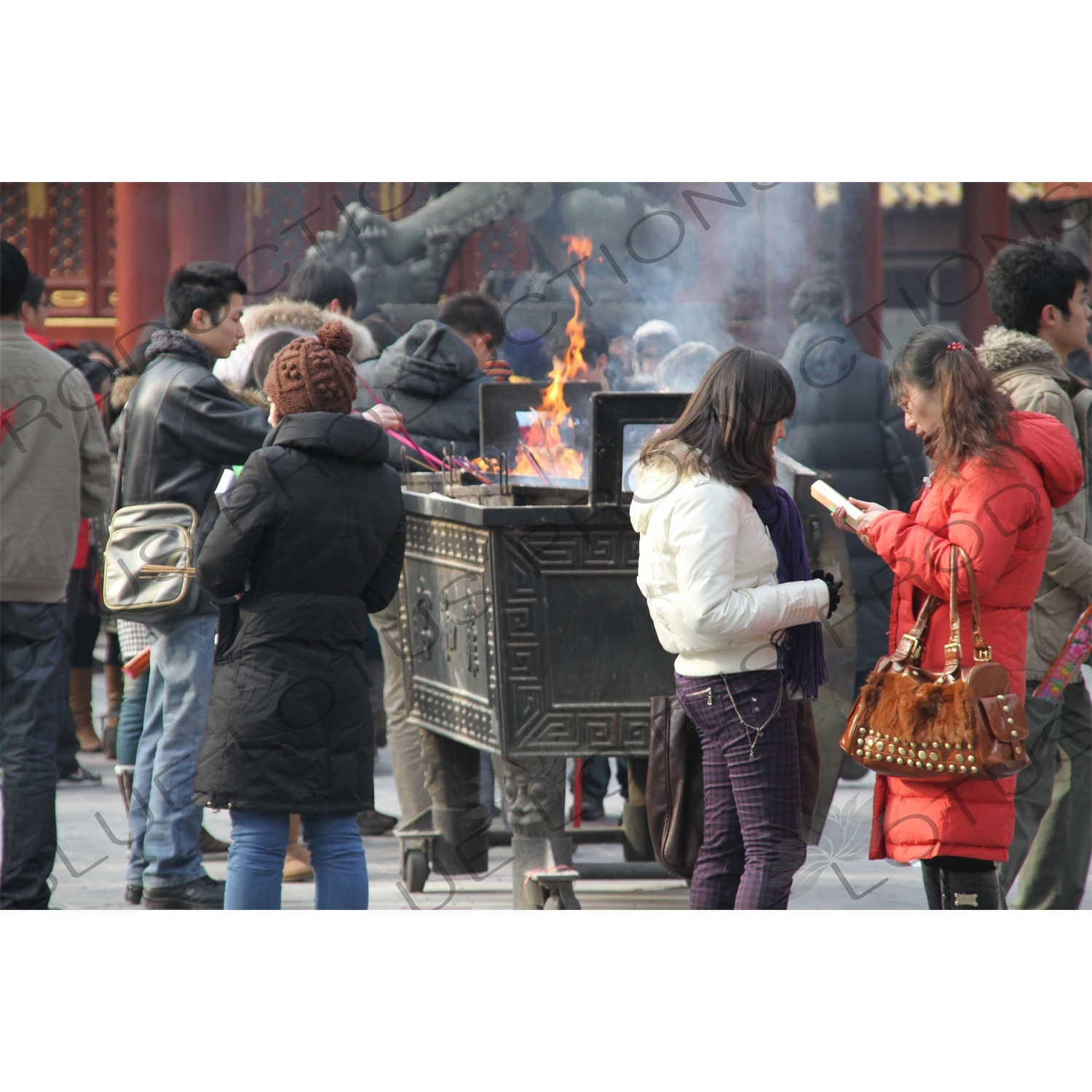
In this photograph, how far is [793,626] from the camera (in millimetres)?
3072

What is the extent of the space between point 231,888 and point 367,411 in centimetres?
158

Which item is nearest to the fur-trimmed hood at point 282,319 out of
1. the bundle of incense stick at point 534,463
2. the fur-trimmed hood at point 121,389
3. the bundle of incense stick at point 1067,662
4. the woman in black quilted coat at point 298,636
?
the bundle of incense stick at point 534,463

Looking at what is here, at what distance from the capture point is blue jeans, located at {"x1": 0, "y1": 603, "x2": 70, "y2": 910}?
146 inches

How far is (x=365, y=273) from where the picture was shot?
8.71m

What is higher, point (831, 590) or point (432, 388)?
point (432, 388)

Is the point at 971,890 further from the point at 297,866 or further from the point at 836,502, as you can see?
the point at 297,866

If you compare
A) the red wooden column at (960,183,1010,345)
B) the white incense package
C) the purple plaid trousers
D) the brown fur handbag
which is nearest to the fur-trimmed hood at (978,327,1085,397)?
the white incense package

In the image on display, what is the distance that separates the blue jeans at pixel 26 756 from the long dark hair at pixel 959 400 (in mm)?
2220

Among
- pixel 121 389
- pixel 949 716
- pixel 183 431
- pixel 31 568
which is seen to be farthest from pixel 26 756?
pixel 949 716

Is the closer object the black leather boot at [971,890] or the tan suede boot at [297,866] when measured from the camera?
the black leather boot at [971,890]

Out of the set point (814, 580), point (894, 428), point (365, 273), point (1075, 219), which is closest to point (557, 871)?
point (814, 580)

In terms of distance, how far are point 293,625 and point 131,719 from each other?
1.58 m

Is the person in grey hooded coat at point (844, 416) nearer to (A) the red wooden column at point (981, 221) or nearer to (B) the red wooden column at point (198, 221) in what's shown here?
(B) the red wooden column at point (198, 221)

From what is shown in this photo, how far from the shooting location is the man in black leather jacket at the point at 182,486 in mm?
4066
